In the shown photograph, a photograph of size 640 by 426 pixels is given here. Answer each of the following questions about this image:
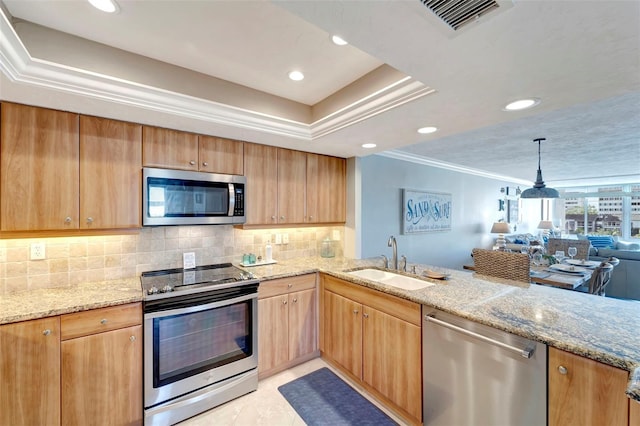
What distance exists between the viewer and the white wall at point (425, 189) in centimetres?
396

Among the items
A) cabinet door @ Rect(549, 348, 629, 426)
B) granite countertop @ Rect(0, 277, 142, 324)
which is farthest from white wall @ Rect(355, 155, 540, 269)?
granite countertop @ Rect(0, 277, 142, 324)

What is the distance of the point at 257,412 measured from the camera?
6.79ft

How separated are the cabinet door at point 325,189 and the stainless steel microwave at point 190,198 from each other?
2.69 ft

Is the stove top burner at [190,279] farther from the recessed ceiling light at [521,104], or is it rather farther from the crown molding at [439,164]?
the crown molding at [439,164]

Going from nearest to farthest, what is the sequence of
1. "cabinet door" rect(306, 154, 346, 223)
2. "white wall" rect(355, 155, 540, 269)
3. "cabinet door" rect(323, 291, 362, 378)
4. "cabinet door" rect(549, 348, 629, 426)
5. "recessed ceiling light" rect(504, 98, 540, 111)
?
"cabinet door" rect(549, 348, 629, 426), "recessed ceiling light" rect(504, 98, 540, 111), "cabinet door" rect(323, 291, 362, 378), "cabinet door" rect(306, 154, 346, 223), "white wall" rect(355, 155, 540, 269)

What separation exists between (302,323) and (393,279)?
988 mm

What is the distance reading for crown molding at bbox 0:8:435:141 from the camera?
1361 mm

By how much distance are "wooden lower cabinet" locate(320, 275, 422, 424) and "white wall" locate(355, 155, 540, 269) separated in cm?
110

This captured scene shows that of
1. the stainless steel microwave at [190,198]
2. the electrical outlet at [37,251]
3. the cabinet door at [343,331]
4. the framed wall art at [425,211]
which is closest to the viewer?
the electrical outlet at [37,251]

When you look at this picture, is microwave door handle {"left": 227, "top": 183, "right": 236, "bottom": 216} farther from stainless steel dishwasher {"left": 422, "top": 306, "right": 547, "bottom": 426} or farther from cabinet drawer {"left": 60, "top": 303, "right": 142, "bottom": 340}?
stainless steel dishwasher {"left": 422, "top": 306, "right": 547, "bottom": 426}

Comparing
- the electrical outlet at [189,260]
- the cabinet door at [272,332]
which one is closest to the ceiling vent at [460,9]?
the cabinet door at [272,332]

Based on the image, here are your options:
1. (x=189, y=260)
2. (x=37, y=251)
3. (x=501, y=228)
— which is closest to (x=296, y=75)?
(x=189, y=260)

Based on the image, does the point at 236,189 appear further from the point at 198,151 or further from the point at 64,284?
the point at 64,284

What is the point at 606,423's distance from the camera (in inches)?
43.7
